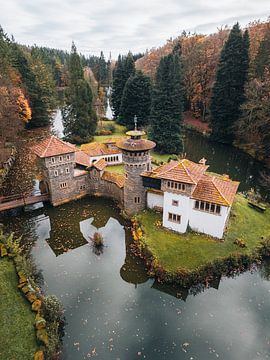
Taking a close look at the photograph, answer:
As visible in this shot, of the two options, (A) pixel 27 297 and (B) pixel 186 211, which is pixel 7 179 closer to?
(A) pixel 27 297

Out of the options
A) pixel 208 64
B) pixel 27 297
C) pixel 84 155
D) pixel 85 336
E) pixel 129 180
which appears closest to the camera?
pixel 85 336

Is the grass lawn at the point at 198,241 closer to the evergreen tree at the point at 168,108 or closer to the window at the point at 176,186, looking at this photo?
A: the window at the point at 176,186

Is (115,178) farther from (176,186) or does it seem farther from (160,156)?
(160,156)

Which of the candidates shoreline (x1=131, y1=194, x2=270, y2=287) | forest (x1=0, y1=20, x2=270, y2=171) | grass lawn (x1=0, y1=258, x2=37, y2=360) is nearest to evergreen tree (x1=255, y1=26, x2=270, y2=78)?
forest (x1=0, y1=20, x2=270, y2=171)

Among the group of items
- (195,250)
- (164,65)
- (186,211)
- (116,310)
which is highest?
(164,65)

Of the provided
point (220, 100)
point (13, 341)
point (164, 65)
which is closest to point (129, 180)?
point (13, 341)

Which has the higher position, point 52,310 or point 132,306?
point 52,310

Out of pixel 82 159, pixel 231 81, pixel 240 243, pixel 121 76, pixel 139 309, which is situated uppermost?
pixel 121 76

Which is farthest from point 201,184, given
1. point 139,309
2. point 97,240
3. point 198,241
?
point 139,309
